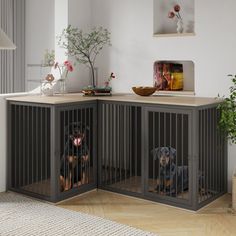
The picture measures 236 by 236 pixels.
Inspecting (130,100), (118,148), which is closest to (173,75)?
(130,100)

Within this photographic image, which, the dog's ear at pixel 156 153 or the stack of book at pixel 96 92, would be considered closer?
the dog's ear at pixel 156 153

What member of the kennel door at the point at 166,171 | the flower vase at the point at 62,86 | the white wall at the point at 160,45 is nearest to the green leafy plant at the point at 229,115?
the white wall at the point at 160,45

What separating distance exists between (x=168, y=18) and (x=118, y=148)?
1334 millimetres

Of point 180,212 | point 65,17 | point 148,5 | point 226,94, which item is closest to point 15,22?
point 65,17

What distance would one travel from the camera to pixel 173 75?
446 cm

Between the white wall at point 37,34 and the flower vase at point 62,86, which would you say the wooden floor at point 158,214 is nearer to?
the flower vase at point 62,86

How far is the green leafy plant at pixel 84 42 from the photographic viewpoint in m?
4.64

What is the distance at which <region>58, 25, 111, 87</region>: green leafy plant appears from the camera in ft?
15.2

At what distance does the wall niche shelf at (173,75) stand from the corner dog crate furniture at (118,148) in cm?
33

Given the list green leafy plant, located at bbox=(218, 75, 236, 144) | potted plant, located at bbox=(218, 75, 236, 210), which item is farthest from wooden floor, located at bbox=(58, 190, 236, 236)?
green leafy plant, located at bbox=(218, 75, 236, 144)

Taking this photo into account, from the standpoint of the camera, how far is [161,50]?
4395mm

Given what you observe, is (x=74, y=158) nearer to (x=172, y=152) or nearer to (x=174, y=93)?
(x=172, y=152)

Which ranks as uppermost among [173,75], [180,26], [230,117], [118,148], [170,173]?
[180,26]

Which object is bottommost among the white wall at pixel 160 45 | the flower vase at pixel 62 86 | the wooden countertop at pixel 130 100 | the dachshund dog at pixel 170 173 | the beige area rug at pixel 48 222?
the beige area rug at pixel 48 222
